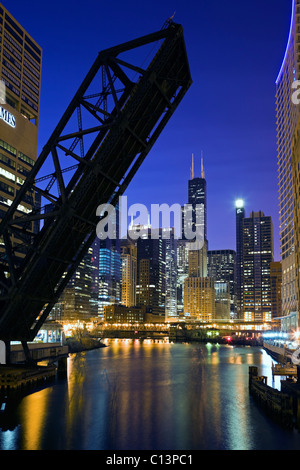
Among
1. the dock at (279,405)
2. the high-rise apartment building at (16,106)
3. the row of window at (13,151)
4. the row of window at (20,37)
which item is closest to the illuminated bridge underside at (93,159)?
the dock at (279,405)

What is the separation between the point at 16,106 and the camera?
96.3 meters

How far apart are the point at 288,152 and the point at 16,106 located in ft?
205

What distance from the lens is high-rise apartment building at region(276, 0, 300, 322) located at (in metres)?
87.1

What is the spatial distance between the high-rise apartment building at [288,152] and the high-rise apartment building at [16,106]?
52.2m

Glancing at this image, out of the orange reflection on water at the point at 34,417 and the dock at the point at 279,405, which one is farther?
the dock at the point at 279,405

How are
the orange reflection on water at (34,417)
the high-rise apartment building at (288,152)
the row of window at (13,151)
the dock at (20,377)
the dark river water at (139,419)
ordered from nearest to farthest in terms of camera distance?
1. the orange reflection on water at (34,417)
2. the dark river water at (139,419)
3. the dock at (20,377)
4. the row of window at (13,151)
5. the high-rise apartment building at (288,152)

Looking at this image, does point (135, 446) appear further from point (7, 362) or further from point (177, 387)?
point (177, 387)

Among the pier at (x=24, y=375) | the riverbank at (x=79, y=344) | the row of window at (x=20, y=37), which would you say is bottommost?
the riverbank at (x=79, y=344)

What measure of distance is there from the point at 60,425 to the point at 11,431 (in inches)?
109

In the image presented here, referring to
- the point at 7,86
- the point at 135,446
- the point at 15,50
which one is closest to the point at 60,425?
the point at 135,446

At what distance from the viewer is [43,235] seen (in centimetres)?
2820

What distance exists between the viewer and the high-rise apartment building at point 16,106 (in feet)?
259

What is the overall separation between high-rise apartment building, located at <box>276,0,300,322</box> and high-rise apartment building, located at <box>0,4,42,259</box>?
52.2m

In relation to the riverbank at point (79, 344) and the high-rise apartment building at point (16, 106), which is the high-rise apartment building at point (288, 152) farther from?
the high-rise apartment building at point (16, 106)
